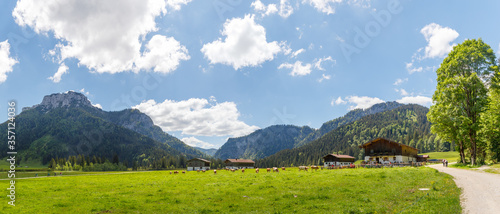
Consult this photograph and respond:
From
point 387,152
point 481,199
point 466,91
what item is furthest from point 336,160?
point 481,199

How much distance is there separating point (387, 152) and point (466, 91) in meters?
45.1

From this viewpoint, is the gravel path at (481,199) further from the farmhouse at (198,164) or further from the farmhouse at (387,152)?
the farmhouse at (198,164)

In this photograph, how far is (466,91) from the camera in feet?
163

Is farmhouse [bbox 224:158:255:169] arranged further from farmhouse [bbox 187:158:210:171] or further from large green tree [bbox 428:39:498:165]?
large green tree [bbox 428:39:498:165]

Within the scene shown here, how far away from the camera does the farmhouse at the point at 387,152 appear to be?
88500 millimetres

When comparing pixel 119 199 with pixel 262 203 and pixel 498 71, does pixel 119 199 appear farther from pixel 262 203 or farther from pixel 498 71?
pixel 498 71

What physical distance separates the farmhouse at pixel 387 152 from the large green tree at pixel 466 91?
37155 millimetres

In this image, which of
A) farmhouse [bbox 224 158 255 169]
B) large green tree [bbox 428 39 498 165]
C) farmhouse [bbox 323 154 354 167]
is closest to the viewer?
large green tree [bbox 428 39 498 165]

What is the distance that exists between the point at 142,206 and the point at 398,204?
62.0 feet

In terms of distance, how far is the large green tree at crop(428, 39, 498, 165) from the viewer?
155 ft

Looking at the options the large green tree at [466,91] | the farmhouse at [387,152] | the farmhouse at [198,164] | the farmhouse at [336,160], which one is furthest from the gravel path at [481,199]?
the farmhouse at [198,164]

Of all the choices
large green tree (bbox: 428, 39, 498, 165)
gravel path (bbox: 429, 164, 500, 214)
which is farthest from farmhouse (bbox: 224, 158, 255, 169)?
gravel path (bbox: 429, 164, 500, 214)

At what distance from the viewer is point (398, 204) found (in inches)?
698

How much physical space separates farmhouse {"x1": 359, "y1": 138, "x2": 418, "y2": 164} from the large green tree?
122 feet
